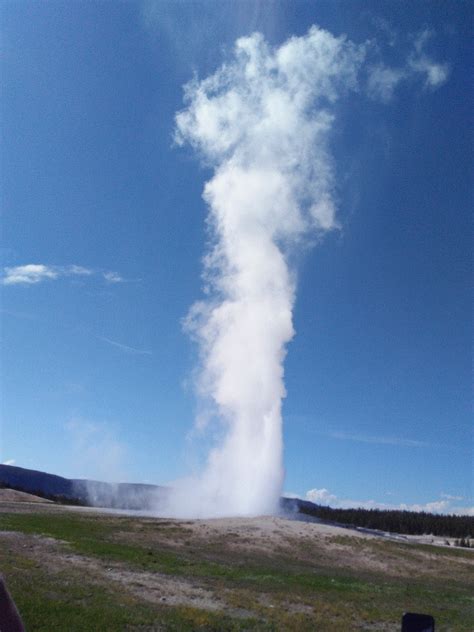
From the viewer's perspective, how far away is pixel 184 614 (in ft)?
54.9

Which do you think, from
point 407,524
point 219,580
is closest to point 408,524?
point 407,524

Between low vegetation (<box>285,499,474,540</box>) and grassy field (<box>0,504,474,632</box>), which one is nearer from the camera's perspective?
grassy field (<box>0,504,474,632</box>)

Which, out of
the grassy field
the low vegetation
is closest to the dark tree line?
the low vegetation

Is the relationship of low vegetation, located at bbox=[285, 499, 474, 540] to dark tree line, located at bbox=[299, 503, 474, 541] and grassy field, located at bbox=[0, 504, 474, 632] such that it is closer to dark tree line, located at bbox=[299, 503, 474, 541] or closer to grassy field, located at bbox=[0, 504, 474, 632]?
dark tree line, located at bbox=[299, 503, 474, 541]

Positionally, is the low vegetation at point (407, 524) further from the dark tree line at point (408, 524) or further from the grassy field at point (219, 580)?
the grassy field at point (219, 580)

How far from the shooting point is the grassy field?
53.4ft

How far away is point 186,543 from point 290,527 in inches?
644

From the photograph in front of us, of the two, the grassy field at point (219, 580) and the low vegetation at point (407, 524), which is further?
the low vegetation at point (407, 524)

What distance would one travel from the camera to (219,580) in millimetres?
25297

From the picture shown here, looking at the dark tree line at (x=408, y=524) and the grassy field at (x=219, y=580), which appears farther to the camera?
the dark tree line at (x=408, y=524)

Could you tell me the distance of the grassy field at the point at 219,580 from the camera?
53.4 feet

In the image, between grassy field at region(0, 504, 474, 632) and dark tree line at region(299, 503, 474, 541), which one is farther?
dark tree line at region(299, 503, 474, 541)

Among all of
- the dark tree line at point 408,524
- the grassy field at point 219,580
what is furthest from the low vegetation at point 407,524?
the grassy field at point 219,580

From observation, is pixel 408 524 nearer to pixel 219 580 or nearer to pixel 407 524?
pixel 407 524
